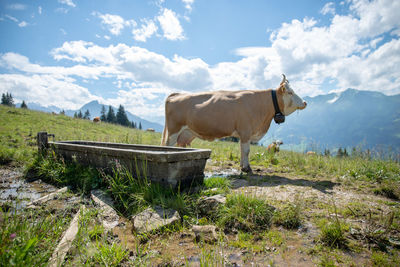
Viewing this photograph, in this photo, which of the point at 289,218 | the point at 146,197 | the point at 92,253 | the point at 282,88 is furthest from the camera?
the point at 282,88

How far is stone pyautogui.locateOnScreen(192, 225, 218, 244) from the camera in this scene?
2.26 metres

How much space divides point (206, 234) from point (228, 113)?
12.1 ft

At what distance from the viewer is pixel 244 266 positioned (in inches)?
74.4

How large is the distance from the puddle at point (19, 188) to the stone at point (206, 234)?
3117 mm

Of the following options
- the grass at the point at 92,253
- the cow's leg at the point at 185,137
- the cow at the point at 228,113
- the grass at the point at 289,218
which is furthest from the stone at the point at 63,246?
the cow's leg at the point at 185,137

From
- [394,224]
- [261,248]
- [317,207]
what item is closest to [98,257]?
[261,248]

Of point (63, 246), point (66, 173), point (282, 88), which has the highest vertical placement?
point (282, 88)

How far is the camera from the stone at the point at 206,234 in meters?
2.26

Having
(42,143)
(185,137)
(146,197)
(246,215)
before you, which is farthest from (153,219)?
(42,143)

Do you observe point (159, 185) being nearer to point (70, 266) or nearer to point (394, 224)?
point (70, 266)

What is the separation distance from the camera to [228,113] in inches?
220

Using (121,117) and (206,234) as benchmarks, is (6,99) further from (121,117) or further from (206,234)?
(206,234)

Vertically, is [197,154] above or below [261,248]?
above

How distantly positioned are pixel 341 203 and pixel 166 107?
458 cm
